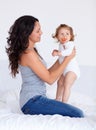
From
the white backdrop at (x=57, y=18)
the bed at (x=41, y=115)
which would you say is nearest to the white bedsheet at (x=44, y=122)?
the bed at (x=41, y=115)

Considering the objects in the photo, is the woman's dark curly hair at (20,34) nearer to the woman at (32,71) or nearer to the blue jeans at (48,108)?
the woman at (32,71)

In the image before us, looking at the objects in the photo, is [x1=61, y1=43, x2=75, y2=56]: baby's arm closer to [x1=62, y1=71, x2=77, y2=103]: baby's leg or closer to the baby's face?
the baby's face

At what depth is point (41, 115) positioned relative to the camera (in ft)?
5.21

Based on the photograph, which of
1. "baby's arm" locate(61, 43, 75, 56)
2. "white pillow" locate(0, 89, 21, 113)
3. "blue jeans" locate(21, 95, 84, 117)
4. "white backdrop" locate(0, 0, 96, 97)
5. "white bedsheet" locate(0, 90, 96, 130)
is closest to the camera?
"white bedsheet" locate(0, 90, 96, 130)

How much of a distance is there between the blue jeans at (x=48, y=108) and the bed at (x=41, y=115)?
80 millimetres

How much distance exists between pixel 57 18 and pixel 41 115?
133 cm

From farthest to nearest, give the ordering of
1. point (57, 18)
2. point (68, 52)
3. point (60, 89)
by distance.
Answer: point (57, 18) < point (60, 89) < point (68, 52)

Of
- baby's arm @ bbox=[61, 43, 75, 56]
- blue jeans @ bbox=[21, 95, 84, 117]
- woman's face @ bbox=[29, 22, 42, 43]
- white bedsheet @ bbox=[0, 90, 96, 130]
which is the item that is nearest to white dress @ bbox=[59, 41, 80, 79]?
baby's arm @ bbox=[61, 43, 75, 56]

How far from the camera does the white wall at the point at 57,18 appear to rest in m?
2.68

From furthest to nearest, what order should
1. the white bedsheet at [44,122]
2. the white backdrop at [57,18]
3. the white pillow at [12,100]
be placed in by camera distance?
the white backdrop at [57,18], the white pillow at [12,100], the white bedsheet at [44,122]

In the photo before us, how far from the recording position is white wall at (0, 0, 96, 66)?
2.68 metres

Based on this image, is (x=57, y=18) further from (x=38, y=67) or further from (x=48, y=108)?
(x=48, y=108)

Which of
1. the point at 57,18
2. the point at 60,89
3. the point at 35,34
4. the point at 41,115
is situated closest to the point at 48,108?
the point at 41,115

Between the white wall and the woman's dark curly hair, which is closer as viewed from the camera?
the woman's dark curly hair
